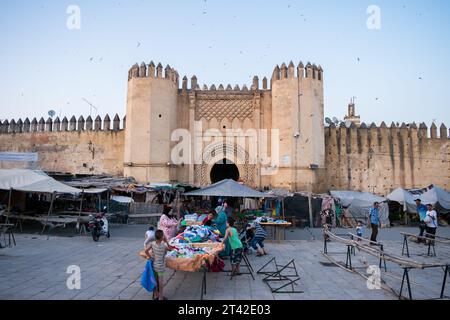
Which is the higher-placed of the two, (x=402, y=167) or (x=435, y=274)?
(x=402, y=167)

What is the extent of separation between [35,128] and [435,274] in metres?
21.4

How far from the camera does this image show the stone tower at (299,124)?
16656 mm

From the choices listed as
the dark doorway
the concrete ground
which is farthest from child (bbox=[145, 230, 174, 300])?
the dark doorway

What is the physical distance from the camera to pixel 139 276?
5961 millimetres

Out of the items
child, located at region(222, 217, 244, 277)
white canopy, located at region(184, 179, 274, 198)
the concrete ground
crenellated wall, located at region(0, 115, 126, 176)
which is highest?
crenellated wall, located at region(0, 115, 126, 176)

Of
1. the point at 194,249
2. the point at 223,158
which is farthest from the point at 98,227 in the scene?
the point at 223,158

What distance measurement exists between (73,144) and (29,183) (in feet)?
28.5

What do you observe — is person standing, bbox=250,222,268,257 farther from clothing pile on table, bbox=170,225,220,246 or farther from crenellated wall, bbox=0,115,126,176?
crenellated wall, bbox=0,115,126,176

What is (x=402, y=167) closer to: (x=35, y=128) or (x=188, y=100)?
(x=188, y=100)

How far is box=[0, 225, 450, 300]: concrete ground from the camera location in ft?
16.2

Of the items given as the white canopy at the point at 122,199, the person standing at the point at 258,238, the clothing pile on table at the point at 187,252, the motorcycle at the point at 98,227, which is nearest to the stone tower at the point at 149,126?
the white canopy at the point at 122,199

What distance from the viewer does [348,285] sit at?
5531mm

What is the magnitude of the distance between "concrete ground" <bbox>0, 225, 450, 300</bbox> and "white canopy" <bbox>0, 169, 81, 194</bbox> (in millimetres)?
2202
